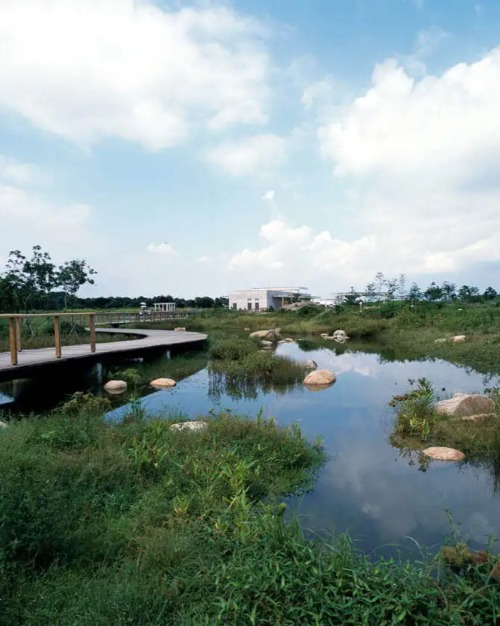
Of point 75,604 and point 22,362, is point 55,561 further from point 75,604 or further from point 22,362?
point 22,362

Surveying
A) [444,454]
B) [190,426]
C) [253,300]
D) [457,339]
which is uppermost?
[253,300]

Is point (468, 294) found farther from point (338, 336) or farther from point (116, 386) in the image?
point (116, 386)

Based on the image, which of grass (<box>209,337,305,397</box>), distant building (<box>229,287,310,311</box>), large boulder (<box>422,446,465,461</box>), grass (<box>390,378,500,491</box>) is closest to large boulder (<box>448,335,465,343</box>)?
grass (<box>209,337,305,397</box>)

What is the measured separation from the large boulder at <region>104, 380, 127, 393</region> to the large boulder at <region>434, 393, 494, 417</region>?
6.93 meters

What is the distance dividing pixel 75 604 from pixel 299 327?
27.5 metres

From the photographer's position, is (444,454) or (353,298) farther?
(353,298)

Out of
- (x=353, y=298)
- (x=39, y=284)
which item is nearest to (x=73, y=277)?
(x=39, y=284)

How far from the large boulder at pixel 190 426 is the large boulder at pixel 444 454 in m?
3.19

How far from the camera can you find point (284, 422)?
7816mm

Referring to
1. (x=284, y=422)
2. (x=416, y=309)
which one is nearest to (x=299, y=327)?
(x=416, y=309)

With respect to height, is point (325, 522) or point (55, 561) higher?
point (55, 561)

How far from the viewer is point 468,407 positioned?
291 inches

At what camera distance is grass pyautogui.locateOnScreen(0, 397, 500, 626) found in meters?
2.48

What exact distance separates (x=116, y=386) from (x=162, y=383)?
1115 mm
